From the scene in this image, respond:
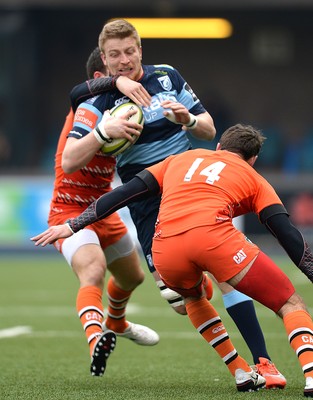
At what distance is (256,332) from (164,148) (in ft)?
4.31

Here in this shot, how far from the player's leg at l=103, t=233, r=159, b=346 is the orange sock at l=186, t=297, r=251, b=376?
128 centimetres

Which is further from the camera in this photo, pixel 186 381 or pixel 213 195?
pixel 186 381

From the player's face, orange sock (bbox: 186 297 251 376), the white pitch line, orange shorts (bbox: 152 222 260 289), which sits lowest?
the white pitch line

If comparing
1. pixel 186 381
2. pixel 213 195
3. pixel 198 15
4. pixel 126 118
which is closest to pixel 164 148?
pixel 126 118

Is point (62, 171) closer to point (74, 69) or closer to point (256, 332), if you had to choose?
point (256, 332)

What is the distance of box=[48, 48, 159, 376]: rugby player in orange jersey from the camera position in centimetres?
632

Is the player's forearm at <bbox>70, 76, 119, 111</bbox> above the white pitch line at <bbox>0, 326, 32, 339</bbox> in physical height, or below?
above

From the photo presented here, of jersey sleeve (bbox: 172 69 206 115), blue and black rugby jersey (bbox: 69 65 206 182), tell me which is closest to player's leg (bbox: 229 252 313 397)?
blue and black rugby jersey (bbox: 69 65 206 182)

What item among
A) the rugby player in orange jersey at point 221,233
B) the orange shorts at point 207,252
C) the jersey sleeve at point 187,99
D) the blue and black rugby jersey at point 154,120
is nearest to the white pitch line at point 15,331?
the blue and black rugby jersey at point 154,120

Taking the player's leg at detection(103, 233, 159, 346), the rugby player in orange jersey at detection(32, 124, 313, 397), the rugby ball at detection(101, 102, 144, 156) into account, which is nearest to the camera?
the rugby player in orange jersey at detection(32, 124, 313, 397)

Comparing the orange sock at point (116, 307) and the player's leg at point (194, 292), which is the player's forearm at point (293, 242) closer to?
the player's leg at point (194, 292)

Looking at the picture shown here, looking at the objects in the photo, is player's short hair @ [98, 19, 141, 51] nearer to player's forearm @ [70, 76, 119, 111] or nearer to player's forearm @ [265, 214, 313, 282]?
player's forearm @ [70, 76, 119, 111]

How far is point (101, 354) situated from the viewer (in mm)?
5980

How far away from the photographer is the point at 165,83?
22.2 ft
